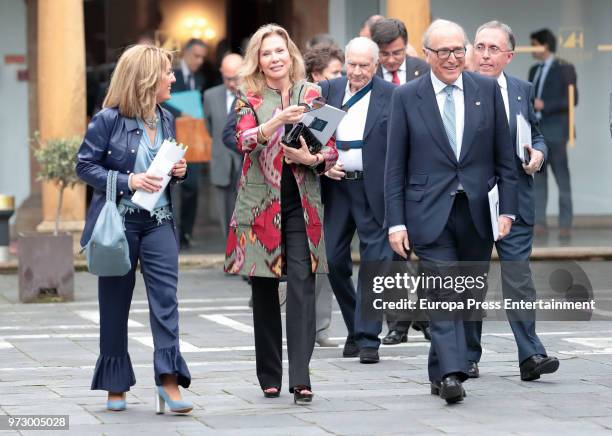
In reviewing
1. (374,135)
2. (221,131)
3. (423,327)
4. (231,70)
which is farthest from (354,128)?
(221,131)

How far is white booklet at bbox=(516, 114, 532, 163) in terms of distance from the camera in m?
9.26

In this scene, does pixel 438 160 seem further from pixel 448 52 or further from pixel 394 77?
pixel 394 77

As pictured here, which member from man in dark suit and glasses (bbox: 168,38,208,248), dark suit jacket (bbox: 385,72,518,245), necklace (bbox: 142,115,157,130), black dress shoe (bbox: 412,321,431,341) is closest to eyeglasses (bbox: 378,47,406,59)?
black dress shoe (bbox: 412,321,431,341)

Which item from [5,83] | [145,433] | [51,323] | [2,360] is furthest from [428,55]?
[5,83]

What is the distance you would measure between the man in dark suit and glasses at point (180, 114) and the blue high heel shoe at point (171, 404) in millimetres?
9349

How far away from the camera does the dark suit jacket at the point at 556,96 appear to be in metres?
17.7

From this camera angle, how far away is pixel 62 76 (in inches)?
651

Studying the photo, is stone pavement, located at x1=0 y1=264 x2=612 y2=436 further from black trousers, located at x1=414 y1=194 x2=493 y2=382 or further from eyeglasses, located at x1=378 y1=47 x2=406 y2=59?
eyeglasses, located at x1=378 y1=47 x2=406 y2=59

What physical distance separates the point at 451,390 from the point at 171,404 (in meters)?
1.40

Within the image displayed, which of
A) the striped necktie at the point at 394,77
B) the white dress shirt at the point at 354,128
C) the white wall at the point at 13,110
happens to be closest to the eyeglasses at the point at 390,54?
the striped necktie at the point at 394,77

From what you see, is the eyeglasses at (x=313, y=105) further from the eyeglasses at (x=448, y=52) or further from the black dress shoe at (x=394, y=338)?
the black dress shoe at (x=394, y=338)

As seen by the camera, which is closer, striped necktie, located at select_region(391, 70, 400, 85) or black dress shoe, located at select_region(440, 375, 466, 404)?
black dress shoe, located at select_region(440, 375, 466, 404)

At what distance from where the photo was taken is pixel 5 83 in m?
19.2

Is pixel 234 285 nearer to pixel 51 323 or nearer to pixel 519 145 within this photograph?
pixel 51 323
